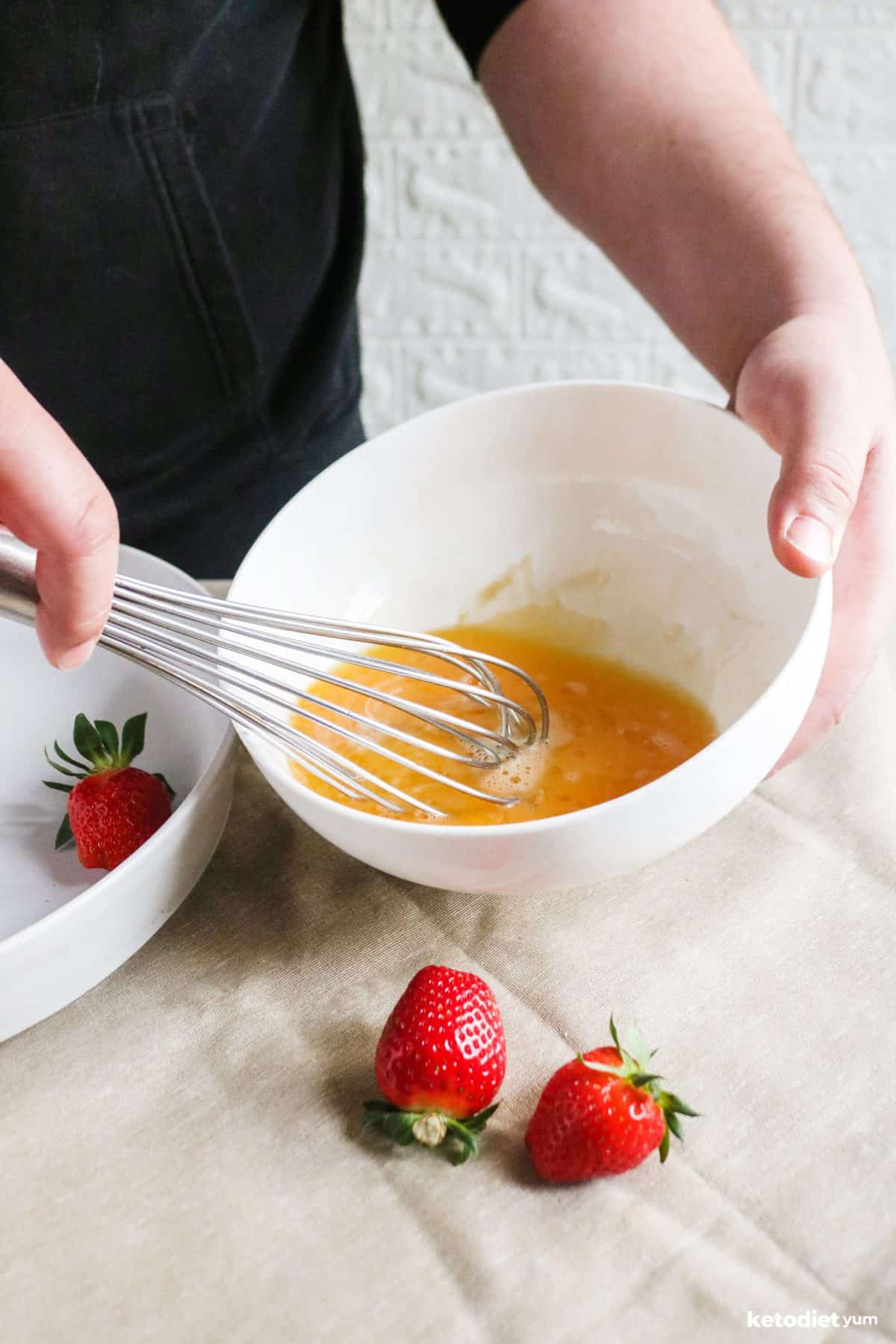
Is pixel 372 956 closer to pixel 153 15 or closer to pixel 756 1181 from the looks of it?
pixel 756 1181

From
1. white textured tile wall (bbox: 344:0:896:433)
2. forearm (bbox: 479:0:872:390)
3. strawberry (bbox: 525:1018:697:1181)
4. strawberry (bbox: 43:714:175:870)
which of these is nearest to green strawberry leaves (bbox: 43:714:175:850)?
strawberry (bbox: 43:714:175:870)

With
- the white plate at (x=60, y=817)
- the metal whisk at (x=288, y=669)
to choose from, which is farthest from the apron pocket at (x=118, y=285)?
the metal whisk at (x=288, y=669)

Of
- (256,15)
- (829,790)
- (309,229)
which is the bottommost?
(829,790)

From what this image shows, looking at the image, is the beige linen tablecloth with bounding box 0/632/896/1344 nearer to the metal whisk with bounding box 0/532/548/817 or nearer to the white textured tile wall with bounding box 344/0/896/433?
the metal whisk with bounding box 0/532/548/817

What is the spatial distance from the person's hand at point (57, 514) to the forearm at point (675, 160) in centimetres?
33

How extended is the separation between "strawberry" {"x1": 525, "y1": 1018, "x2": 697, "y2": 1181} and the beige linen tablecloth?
1cm

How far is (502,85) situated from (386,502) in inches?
11.1

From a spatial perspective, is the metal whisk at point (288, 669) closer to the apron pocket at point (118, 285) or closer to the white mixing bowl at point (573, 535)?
the white mixing bowl at point (573, 535)

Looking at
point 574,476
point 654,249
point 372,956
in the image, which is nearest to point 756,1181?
point 372,956

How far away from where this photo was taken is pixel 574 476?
60 centimetres

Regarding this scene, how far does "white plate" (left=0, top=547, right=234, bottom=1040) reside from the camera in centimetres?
44

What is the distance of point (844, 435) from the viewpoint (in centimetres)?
47

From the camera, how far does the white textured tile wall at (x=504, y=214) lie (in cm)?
124

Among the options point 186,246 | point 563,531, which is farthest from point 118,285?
point 563,531
